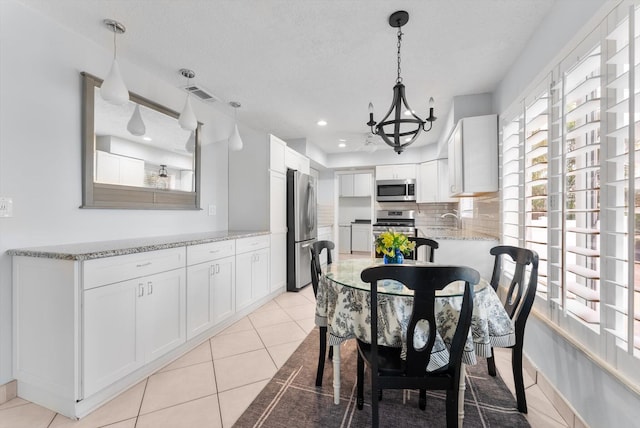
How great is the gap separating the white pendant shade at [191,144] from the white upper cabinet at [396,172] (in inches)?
148

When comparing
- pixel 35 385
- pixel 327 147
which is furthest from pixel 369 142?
pixel 35 385

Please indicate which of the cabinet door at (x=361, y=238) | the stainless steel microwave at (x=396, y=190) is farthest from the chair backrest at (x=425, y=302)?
the cabinet door at (x=361, y=238)

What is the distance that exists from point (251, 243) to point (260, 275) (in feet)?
1.43

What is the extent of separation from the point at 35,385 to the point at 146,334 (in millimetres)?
591

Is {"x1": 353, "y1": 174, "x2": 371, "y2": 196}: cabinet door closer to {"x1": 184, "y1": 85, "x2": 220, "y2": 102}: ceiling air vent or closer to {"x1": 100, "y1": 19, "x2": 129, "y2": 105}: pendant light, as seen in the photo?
{"x1": 184, "y1": 85, "x2": 220, "y2": 102}: ceiling air vent

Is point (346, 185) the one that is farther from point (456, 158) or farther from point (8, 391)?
point (8, 391)

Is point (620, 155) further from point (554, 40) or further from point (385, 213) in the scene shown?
point (385, 213)

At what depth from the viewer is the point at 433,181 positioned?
5.42 meters

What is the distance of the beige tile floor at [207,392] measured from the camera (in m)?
1.56

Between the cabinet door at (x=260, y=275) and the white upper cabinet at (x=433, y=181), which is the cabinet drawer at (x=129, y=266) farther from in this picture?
the white upper cabinet at (x=433, y=181)

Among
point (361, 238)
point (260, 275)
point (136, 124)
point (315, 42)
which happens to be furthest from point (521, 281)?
point (361, 238)

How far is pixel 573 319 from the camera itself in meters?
1.53

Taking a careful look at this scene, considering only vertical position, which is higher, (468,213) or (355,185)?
(355,185)

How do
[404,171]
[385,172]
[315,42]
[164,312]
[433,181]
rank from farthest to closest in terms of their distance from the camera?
[385,172]
[404,171]
[433,181]
[315,42]
[164,312]
